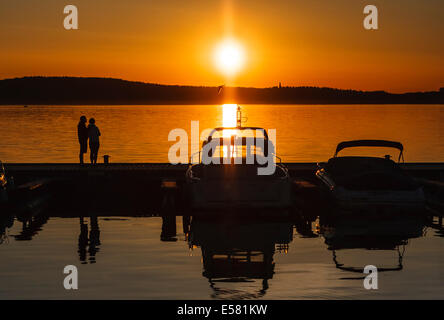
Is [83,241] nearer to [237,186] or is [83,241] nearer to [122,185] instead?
[237,186]

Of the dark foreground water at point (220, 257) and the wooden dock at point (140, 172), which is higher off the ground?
the wooden dock at point (140, 172)

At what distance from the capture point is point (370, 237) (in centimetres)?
1595

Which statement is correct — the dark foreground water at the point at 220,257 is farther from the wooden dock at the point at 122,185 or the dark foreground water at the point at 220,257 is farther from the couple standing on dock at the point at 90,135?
the couple standing on dock at the point at 90,135

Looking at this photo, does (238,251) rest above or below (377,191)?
below

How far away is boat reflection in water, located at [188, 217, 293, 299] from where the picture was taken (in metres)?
11.2

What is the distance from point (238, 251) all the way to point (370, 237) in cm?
328

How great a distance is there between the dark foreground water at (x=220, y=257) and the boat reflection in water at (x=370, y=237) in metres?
0.02

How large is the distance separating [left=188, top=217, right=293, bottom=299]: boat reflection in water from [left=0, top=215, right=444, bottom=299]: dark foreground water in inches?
0.7

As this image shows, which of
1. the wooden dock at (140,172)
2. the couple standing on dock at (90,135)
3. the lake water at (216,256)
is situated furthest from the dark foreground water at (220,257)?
the couple standing on dock at (90,135)

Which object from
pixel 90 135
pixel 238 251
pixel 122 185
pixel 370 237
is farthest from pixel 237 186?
pixel 90 135

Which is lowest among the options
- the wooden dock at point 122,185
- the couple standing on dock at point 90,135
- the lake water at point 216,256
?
the lake water at point 216,256

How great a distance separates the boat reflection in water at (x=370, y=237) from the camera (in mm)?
13227
